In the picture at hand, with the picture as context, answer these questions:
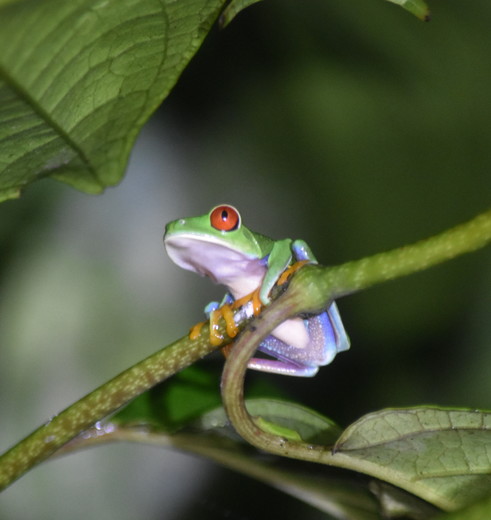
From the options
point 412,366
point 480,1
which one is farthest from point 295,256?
point 480,1

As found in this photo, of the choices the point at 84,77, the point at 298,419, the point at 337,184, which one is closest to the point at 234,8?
the point at 84,77

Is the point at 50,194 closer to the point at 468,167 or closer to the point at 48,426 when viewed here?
the point at 468,167

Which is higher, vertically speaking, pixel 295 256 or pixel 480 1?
pixel 480 1

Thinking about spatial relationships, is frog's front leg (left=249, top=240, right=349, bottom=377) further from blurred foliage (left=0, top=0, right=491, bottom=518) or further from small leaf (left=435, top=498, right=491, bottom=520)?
blurred foliage (left=0, top=0, right=491, bottom=518)

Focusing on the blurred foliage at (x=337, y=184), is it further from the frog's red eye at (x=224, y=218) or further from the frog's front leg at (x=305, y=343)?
the frog's red eye at (x=224, y=218)

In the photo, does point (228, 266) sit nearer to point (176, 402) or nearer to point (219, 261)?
point (219, 261)
